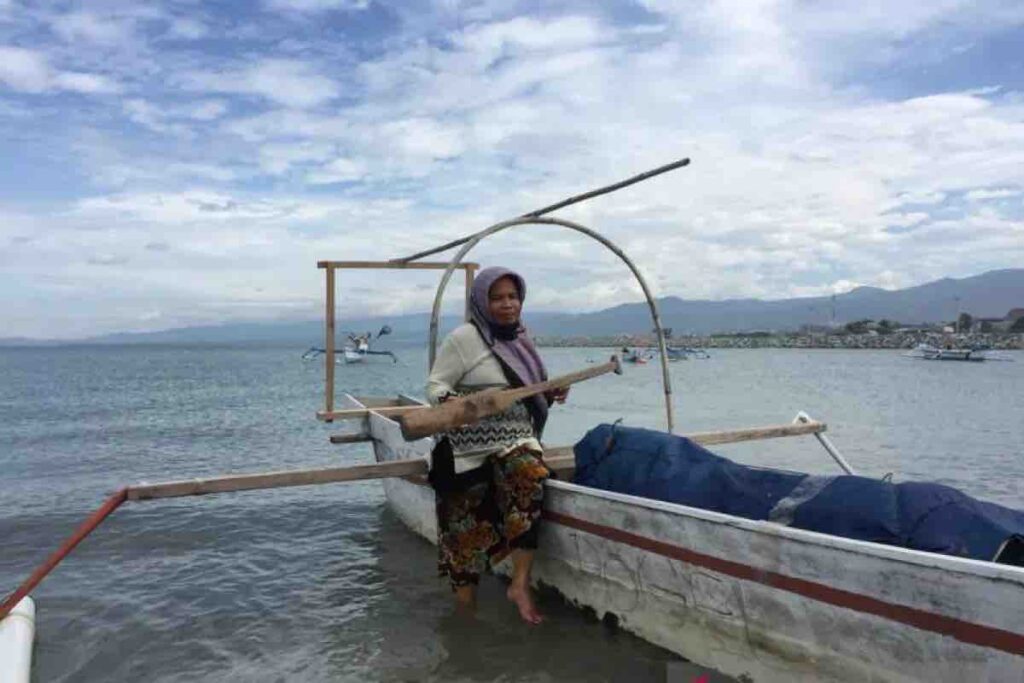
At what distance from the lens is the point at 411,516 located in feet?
25.5

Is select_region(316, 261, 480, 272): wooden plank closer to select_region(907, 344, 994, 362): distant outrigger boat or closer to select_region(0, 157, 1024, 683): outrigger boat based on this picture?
select_region(0, 157, 1024, 683): outrigger boat

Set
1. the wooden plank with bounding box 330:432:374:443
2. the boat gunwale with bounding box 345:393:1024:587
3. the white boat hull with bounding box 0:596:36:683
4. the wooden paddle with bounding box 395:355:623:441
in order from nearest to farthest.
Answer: the boat gunwale with bounding box 345:393:1024:587, the white boat hull with bounding box 0:596:36:683, the wooden paddle with bounding box 395:355:623:441, the wooden plank with bounding box 330:432:374:443

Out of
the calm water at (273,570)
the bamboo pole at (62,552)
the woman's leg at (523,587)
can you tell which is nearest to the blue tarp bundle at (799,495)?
the woman's leg at (523,587)

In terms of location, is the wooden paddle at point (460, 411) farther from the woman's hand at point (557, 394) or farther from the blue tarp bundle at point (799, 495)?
the blue tarp bundle at point (799, 495)

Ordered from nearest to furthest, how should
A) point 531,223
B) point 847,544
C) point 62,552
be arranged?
point 847,544
point 62,552
point 531,223

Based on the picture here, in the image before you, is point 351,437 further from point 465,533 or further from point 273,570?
point 465,533

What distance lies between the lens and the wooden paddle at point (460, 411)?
435 cm

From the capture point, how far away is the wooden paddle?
4352 mm

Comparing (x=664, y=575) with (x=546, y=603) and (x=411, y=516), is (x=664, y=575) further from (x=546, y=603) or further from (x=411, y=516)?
(x=411, y=516)

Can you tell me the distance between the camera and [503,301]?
15.4 feet

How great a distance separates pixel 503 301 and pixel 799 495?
6.50ft

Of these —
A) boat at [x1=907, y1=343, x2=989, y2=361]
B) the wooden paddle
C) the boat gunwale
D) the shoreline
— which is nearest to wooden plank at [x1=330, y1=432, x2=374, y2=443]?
the wooden paddle

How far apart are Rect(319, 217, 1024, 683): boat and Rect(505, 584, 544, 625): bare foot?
0.84 ft

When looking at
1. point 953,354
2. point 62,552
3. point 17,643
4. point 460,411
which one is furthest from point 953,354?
point 17,643
